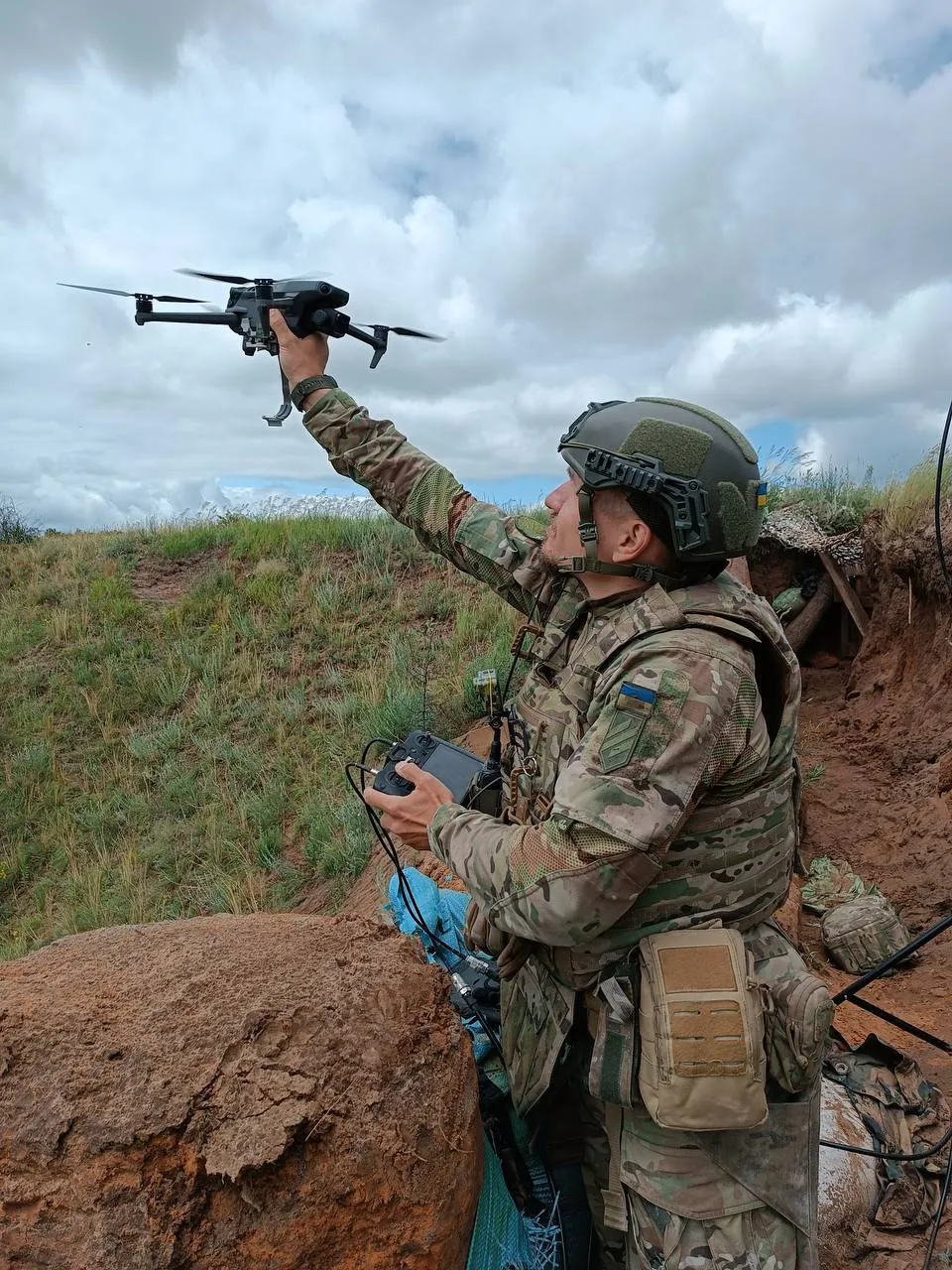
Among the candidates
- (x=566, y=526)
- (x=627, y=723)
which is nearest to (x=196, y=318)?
(x=566, y=526)

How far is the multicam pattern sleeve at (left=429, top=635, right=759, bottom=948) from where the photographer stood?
6.03 feet

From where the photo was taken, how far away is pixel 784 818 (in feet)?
7.25

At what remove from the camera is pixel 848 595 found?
8188mm

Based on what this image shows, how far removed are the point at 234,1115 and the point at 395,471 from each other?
209 centimetres

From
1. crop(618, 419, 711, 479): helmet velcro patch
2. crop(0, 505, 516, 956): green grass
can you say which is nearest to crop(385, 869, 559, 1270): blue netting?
crop(618, 419, 711, 479): helmet velcro patch

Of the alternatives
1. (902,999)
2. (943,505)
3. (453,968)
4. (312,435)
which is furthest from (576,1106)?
(943,505)

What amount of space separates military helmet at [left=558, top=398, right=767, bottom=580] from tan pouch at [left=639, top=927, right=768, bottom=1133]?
977mm

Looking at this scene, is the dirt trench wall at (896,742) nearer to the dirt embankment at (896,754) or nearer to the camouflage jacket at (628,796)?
the dirt embankment at (896,754)

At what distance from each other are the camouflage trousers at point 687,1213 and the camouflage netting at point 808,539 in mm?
6964

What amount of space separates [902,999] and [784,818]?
368cm

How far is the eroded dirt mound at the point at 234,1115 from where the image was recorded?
170 cm

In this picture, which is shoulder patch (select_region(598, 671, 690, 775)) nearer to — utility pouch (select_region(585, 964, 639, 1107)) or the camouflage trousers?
utility pouch (select_region(585, 964, 639, 1107))

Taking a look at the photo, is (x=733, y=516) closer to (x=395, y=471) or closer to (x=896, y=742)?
(x=395, y=471)

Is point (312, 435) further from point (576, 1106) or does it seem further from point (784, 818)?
point (576, 1106)
